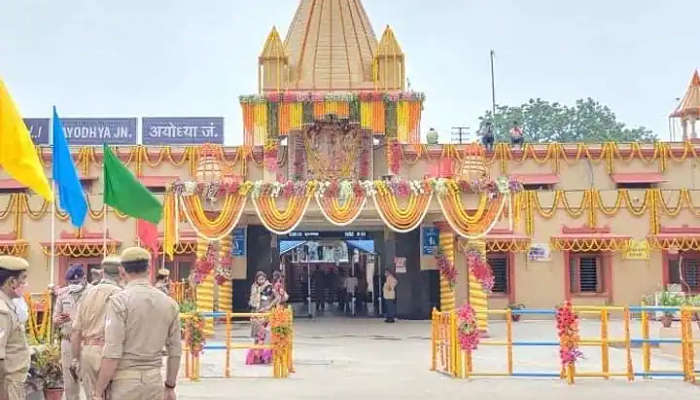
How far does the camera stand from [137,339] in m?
5.49

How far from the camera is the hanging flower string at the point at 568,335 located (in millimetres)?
11523

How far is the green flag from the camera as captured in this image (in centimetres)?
1212

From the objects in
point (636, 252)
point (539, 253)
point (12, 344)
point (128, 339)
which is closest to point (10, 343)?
point (12, 344)

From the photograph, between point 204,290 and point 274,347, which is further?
point 204,290

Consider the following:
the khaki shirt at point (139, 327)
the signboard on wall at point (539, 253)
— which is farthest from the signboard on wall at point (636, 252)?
the khaki shirt at point (139, 327)

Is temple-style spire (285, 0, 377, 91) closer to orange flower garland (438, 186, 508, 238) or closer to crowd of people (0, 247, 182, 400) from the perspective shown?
orange flower garland (438, 186, 508, 238)

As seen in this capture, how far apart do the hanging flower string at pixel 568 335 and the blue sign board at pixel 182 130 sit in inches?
783

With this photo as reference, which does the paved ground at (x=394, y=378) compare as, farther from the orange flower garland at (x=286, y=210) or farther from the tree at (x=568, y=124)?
the tree at (x=568, y=124)

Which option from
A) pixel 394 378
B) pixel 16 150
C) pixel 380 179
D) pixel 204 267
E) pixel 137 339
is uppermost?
pixel 380 179

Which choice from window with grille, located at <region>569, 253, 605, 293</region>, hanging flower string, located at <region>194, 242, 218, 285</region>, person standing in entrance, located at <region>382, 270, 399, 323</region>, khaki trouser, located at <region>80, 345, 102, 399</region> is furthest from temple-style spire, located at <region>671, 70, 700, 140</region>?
khaki trouser, located at <region>80, 345, 102, 399</region>

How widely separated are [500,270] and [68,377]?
1908 cm

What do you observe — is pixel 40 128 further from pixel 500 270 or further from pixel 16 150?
pixel 16 150

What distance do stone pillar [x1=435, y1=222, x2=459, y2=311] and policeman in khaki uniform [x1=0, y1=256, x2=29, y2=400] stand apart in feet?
52.3

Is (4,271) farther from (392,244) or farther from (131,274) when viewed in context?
(392,244)
